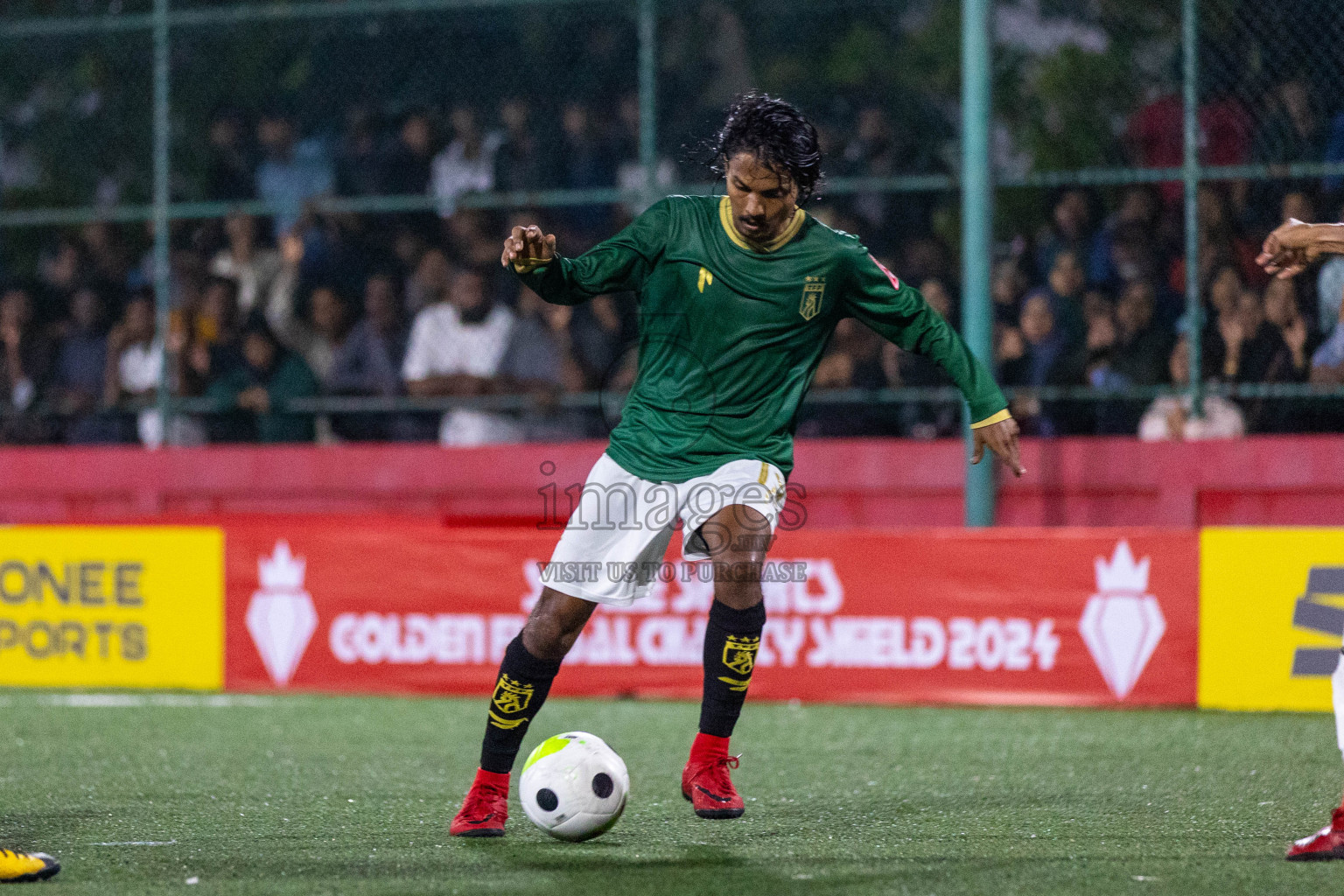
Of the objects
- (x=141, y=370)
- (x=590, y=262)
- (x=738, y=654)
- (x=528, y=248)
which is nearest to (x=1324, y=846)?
(x=738, y=654)

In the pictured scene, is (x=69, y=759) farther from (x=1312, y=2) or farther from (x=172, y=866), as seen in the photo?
(x=1312, y=2)

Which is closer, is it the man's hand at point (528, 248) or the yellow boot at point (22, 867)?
the yellow boot at point (22, 867)

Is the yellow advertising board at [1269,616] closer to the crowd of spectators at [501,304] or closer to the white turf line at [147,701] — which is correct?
the crowd of spectators at [501,304]

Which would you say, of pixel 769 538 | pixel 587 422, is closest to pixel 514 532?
pixel 587 422

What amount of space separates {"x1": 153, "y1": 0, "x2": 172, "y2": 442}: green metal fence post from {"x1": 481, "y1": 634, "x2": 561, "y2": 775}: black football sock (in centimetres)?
637

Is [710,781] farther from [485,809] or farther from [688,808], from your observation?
[485,809]

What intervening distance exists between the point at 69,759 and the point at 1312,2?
284 inches

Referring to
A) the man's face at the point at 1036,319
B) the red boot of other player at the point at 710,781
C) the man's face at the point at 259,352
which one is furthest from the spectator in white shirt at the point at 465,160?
the red boot of other player at the point at 710,781

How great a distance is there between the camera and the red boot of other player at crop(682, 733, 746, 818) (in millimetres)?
4969

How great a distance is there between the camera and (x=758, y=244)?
4887 millimetres

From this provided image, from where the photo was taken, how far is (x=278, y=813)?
5258mm

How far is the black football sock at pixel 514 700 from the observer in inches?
189

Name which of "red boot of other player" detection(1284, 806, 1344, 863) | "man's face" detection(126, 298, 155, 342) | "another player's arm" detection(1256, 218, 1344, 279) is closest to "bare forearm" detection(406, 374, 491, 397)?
"man's face" detection(126, 298, 155, 342)

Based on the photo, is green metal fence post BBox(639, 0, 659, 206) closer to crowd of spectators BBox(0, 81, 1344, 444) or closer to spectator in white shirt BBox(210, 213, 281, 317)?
crowd of spectators BBox(0, 81, 1344, 444)
